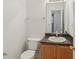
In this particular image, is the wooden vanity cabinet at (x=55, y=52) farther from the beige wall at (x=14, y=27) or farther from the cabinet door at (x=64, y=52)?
the beige wall at (x=14, y=27)

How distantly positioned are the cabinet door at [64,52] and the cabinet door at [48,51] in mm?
121

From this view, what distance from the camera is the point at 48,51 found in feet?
8.63

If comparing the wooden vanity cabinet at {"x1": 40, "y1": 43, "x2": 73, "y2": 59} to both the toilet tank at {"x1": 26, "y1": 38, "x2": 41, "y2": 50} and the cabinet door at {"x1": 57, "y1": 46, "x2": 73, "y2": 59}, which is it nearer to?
the cabinet door at {"x1": 57, "y1": 46, "x2": 73, "y2": 59}

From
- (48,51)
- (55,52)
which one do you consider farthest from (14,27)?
(55,52)

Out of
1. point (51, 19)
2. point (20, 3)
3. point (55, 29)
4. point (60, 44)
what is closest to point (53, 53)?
point (60, 44)

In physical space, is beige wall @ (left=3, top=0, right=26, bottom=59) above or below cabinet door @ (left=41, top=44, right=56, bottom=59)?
above

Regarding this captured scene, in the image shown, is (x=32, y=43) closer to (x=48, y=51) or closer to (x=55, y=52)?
(x=48, y=51)

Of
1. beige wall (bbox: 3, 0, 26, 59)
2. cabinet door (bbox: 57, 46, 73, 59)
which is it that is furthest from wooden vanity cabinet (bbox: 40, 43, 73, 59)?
beige wall (bbox: 3, 0, 26, 59)

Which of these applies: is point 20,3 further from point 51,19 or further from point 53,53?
point 53,53

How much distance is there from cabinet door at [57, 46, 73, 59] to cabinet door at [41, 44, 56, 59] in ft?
0.40

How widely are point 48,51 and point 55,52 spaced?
6.3 inches

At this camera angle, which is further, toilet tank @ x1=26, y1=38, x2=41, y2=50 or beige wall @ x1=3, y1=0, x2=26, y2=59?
toilet tank @ x1=26, y1=38, x2=41, y2=50

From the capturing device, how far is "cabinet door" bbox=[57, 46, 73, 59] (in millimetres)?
2520

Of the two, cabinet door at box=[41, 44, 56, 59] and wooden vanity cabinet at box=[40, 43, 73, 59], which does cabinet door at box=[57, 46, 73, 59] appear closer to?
wooden vanity cabinet at box=[40, 43, 73, 59]
